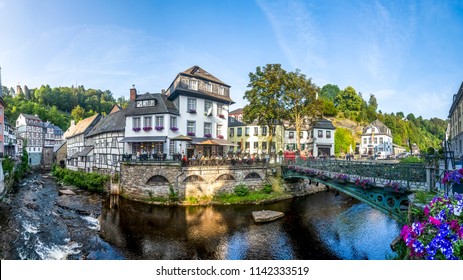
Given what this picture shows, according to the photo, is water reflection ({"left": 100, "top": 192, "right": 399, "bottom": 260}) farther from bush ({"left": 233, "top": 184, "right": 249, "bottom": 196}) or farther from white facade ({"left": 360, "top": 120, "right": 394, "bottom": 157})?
white facade ({"left": 360, "top": 120, "right": 394, "bottom": 157})

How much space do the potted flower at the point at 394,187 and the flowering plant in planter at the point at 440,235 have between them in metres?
4.31

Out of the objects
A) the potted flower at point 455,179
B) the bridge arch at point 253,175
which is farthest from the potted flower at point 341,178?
the bridge arch at point 253,175

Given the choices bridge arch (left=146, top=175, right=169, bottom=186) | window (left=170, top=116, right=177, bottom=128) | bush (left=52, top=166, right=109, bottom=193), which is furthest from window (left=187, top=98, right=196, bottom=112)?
bush (left=52, top=166, right=109, bottom=193)

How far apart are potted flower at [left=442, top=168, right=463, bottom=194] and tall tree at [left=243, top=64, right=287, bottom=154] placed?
16.9 meters

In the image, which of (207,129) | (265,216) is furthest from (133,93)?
(265,216)

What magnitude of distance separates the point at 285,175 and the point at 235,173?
12.6 feet

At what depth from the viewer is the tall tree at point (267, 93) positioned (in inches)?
829

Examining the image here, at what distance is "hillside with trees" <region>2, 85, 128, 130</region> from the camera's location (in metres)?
47.2

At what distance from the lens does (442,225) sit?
10.5 feet

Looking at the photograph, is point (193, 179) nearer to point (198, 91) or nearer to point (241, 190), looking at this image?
point (241, 190)

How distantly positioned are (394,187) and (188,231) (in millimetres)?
8786

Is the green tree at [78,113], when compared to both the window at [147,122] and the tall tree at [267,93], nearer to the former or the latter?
the window at [147,122]
